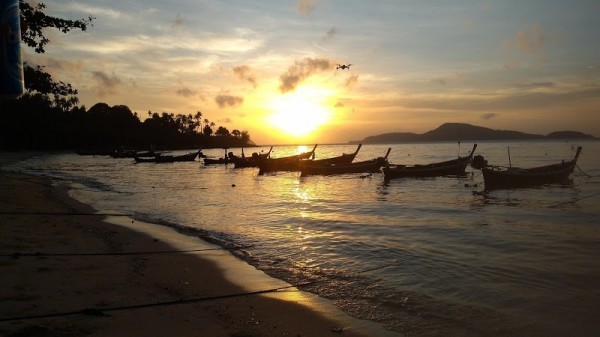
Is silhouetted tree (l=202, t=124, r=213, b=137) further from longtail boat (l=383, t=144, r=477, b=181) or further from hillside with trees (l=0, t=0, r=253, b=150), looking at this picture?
longtail boat (l=383, t=144, r=477, b=181)

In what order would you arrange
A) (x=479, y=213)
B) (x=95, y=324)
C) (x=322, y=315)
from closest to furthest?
(x=95, y=324) < (x=322, y=315) < (x=479, y=213)

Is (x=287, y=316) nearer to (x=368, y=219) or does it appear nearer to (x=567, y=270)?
(x=567, y=270)

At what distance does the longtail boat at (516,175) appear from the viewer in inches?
1108

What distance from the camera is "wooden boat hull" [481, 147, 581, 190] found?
2812 centimetres

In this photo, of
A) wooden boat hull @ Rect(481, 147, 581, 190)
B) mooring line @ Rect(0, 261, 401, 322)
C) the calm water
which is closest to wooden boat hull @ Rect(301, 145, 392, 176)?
wooden boat hull @ Rect(481, 147, 581, 190)

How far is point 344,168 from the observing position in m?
43.3

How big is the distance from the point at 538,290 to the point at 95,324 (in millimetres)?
7978

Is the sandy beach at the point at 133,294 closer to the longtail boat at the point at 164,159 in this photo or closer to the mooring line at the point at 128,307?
the mooring line at the point at 128,307

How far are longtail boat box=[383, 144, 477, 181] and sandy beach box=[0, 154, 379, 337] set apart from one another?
28.4 meters

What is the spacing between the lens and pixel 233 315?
5816 mm

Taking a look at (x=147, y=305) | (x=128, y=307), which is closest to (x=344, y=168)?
(x=147, y=305)

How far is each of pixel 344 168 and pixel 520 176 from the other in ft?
60.0

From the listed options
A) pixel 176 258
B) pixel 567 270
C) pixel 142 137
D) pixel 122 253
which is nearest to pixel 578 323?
pixel 567 270

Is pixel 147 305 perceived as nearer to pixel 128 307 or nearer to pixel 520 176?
pixel 128 307
